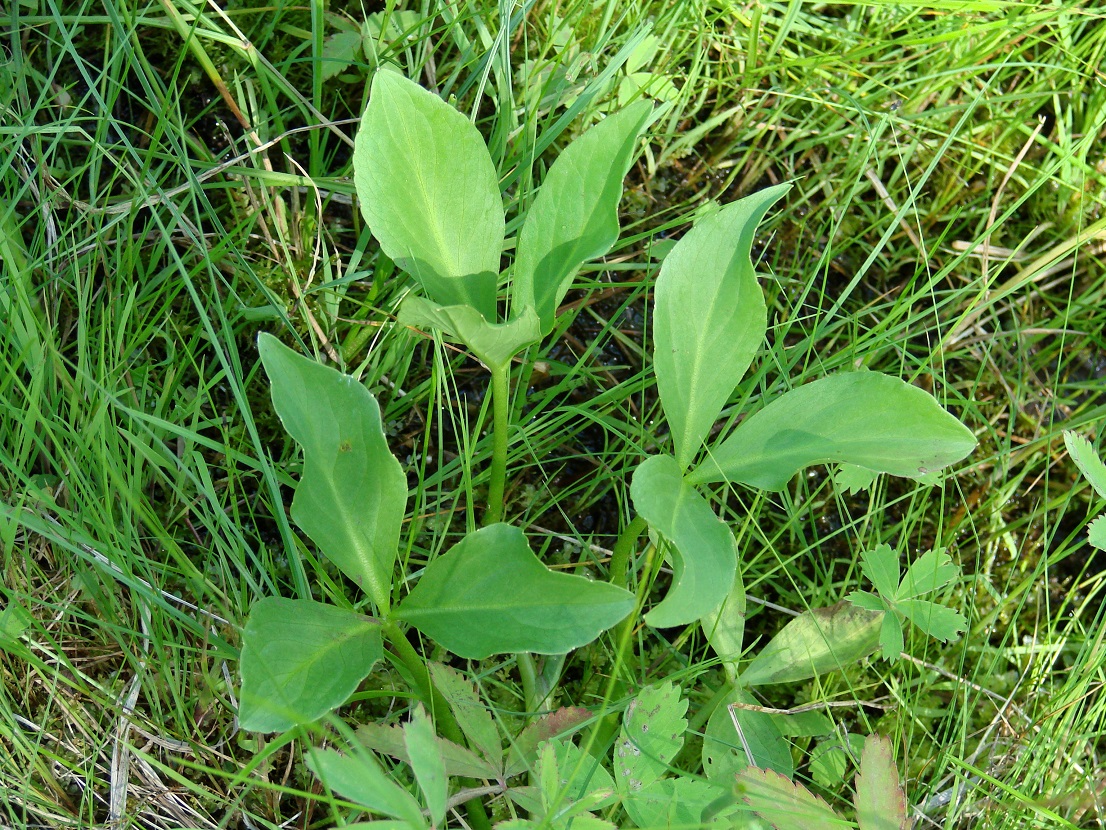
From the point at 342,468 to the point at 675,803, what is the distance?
0.69 metres

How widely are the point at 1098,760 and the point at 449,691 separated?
4.22 feet

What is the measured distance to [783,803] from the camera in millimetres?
1365

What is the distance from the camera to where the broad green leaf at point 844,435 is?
1.29 m

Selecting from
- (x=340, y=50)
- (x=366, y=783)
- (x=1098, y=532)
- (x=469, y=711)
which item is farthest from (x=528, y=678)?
(x=340, y=50)

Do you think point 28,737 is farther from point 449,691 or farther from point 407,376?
point 407,376

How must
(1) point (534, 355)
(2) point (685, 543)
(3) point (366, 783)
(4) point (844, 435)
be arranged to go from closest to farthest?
1. (3) point (366, 783)
2. (2) point (685, 543)
3. (4) point (844, 435)
4. (1) point (534, 355)

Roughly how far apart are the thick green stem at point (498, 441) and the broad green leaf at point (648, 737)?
36 centimetres

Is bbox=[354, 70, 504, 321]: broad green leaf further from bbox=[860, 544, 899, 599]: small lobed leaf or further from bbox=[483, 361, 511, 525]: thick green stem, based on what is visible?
bbox=[860, 544, 899, 599]: small lobed leaf

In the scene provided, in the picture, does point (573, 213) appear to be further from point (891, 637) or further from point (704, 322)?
point (891, 637)

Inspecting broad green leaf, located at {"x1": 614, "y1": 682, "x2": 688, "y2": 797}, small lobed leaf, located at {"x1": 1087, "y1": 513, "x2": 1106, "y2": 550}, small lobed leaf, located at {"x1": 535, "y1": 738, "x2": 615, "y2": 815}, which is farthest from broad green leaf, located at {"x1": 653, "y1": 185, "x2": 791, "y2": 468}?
small lobed leaf, located at {"x1": 1087, "y1": 513, "x2": 1106, "y2": 550}

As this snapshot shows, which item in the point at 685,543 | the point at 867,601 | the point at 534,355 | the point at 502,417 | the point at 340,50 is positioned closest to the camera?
the point at 685,543

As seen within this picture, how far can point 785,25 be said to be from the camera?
194 centimetres

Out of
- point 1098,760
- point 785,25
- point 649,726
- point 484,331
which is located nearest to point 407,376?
point 484,331

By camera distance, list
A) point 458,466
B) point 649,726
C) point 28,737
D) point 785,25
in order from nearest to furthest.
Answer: point 649,726 → point 28,737 → point 458,466 → point 785,25
